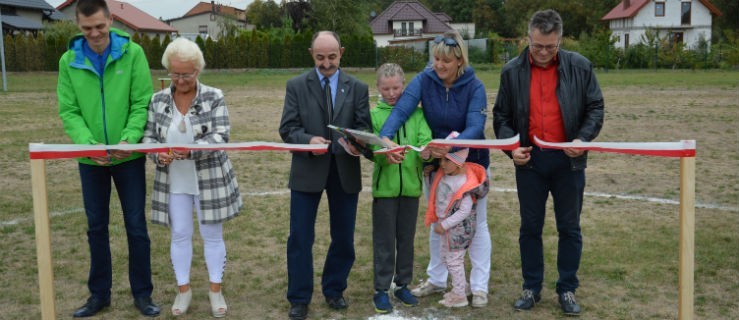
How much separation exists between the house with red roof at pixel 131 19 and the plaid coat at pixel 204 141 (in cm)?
7009

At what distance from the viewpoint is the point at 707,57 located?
141ft

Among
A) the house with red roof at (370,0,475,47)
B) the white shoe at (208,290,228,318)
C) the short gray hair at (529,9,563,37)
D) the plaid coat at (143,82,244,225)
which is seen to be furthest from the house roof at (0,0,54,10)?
the short gray hair at (529,9,563,37)

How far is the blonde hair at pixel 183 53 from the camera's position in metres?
4.59

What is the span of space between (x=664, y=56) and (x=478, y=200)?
142ft

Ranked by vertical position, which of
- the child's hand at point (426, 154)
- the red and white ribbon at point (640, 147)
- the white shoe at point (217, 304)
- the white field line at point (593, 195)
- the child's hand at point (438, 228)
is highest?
the red and white ribbon at point (640, 147)

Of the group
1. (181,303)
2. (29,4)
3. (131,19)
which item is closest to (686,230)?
(181,303)

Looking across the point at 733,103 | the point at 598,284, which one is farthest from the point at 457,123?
the point at 733,103

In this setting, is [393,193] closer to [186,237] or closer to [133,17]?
[186,237]

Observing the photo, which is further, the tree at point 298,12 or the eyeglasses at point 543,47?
the tree at point 298,12

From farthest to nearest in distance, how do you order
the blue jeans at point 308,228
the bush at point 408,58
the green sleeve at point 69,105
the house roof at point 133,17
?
the house roof at point 133,17 < the bush at point 408,58 < the blue jeans at point 308,228 < the green sleeve at point 69,105

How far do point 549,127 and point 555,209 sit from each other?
25.3 inches

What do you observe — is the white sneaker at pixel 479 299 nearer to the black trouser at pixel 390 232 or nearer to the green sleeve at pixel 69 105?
the black trouser at pixel 390 232

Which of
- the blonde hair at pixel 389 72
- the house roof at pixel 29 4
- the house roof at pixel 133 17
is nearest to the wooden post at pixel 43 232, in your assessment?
the blonde hair at pixel 389 72

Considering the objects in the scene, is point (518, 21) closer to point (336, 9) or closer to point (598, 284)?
point (336, 9)
